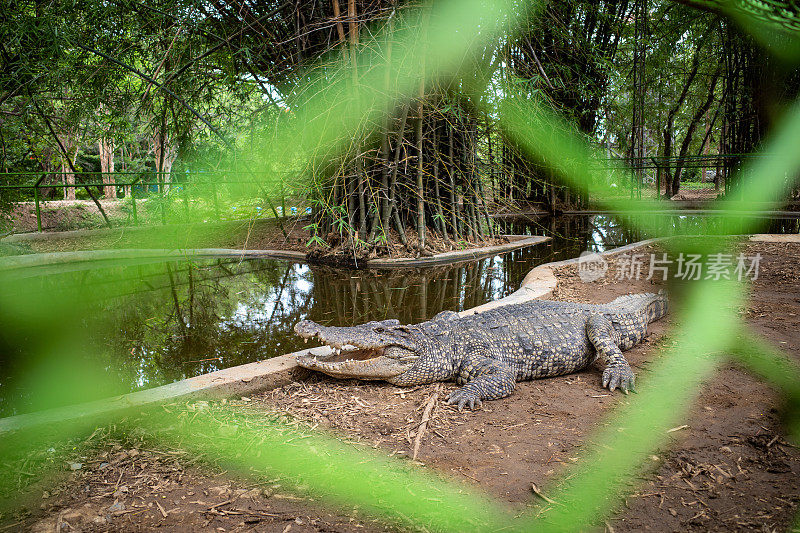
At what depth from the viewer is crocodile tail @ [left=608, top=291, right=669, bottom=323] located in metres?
3.34

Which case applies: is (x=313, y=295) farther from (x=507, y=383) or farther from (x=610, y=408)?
(x=610, y=408)

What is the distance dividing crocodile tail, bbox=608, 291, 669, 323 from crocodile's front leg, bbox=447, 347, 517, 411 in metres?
1.07

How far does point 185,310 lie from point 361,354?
213 cm

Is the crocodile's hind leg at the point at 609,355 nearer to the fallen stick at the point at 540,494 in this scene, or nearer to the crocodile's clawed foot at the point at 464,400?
the crocodile's clawed foot at the point at 464,400

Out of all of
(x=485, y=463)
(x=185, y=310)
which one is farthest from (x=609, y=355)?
(x=185, y=310)

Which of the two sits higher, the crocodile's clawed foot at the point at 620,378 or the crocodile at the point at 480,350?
the crocodile at the point at 480,350

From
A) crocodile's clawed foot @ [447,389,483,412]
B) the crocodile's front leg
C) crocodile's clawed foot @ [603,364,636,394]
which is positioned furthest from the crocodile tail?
crocodile's clawed foot @ [447,389,483,412]

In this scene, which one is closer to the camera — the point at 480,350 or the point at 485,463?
the point at 485,463

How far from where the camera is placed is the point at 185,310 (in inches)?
164

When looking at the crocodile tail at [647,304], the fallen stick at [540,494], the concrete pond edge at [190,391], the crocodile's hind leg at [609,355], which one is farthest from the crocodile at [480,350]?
the fallen stick at [540,494]

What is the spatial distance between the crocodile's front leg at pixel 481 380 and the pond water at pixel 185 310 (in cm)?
107

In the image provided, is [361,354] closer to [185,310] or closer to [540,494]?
[540,494]

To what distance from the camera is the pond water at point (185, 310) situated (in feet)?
9.56

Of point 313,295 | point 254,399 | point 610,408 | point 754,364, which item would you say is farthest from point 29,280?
point 754,364
